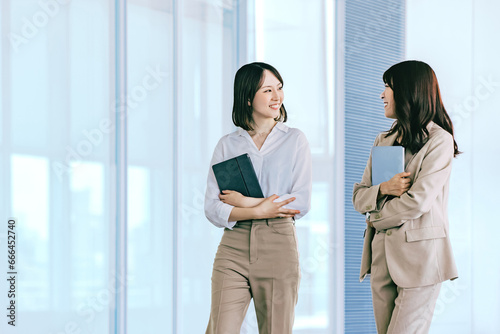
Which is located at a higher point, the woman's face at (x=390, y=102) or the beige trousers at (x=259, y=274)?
the woman's face at (x=390, y=102)

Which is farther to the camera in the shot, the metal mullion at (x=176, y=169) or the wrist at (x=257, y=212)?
the metal mullion at (x=176, y=169)

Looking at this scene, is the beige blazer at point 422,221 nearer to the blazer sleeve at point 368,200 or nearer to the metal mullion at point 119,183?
the blazer sleeve at point 368,200

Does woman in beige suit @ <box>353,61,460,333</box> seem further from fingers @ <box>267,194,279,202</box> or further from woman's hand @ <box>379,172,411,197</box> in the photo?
fingers @ <box>267,194,279,202</box>

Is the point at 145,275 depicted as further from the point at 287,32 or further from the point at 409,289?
the point at 287,32

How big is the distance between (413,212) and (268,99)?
0.72 meters

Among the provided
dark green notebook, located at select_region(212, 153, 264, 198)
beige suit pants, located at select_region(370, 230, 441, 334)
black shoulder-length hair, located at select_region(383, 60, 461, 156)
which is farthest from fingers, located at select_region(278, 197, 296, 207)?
black shoulder-length hair, located at select_region(383, 60, 461, 156)

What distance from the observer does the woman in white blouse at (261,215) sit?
2.48 meters

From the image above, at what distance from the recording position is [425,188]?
8.02 feet

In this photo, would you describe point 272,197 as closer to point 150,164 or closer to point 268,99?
point 268,99

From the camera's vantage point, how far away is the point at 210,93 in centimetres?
391

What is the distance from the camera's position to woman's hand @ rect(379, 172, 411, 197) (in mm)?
2486

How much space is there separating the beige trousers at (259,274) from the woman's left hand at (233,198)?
74mm

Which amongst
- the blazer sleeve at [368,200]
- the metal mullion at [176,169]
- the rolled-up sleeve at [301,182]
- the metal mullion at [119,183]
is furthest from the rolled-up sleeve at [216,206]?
the metal mullion at [176,169]

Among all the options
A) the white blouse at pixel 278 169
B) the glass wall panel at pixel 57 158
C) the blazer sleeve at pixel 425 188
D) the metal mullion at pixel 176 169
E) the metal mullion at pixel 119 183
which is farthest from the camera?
the metal mullion at pixel 176 169
